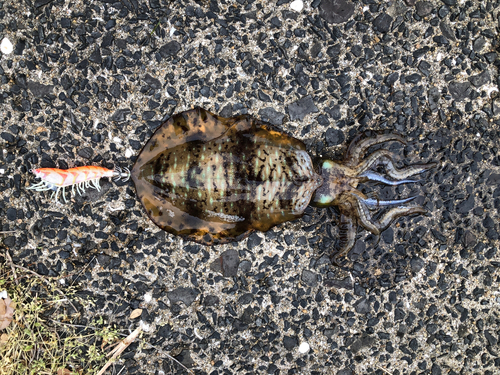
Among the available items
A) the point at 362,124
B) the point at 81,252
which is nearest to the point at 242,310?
the point at 81,252

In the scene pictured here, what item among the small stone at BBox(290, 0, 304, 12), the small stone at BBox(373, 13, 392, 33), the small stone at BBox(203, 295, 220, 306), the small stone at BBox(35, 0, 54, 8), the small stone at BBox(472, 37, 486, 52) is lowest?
the small stone at BBox(203, 295, 220, 306)

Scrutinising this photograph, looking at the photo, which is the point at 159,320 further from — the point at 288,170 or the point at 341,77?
the point at 341,77

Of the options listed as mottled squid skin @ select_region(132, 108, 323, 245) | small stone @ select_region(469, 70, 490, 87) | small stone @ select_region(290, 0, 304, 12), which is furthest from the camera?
small stone @ select_region(469, 70, 490, 87)

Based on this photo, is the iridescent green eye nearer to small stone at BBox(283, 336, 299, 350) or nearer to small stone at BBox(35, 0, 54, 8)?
small stone at BBox(283, 336, 299, 350)

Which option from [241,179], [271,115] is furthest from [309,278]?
[271,115]

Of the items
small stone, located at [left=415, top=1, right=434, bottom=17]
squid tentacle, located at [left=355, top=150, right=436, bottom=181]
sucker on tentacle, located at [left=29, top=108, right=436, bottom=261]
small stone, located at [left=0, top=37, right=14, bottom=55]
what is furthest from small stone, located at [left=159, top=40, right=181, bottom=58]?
small stone, located at [left=415, top=1, right=434, bottom=17]

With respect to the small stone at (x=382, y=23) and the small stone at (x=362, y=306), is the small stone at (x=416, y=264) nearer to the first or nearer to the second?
the small stone at (x=362, y=306)
